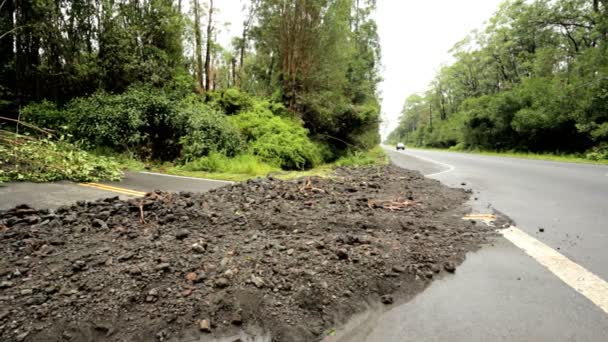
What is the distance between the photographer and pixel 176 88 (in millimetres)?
12867

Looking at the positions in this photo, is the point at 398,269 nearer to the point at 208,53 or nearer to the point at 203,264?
the point at 203,264

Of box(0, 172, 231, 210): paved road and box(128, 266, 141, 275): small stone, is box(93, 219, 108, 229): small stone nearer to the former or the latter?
box(128, 266, 141, 275): small stone

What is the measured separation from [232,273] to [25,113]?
1341 centimetres

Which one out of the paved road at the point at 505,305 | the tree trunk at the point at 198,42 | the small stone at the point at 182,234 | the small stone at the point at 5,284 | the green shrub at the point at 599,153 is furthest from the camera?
the green shrub at the point at 599,153

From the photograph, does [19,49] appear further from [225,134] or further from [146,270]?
[146,270]

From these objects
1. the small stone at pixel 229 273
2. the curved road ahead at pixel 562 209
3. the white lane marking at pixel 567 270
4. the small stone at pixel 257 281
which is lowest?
the small stone at pixel 257 281

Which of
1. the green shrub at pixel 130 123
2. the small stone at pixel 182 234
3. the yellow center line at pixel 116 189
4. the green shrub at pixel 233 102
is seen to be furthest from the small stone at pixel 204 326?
the green shrub at pixel 233 102

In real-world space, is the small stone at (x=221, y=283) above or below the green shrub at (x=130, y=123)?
below

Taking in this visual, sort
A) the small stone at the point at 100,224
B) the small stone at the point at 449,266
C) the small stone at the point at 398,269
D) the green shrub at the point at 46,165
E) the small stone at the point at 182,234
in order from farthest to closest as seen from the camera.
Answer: the green shrub at the point at 46,165 → the small stone at the point at 100,224 → the small stone at the point at 182,234 → the small stone at the point at 449,266 → the small stone at the point at 398,269

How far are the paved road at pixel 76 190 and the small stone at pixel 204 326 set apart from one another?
375cm

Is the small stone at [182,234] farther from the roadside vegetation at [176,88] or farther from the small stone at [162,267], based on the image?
the roadside vegetation at [176,88]

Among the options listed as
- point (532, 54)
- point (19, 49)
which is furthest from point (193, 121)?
point (532, 54)

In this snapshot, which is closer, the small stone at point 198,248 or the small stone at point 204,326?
the small stone at point 204,326

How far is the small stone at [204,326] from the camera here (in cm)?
177
